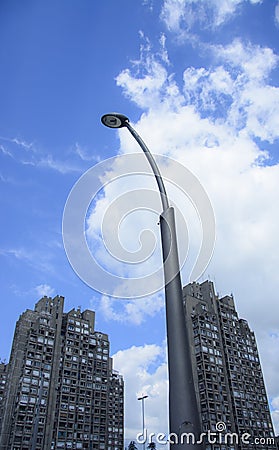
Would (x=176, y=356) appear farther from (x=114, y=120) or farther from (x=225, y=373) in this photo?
(x=225, y=373)

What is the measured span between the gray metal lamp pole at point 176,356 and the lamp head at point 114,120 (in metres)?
2.14

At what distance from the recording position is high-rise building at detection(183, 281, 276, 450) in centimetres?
5712

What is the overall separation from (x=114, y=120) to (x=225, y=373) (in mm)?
63201

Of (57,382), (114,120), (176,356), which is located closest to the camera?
(176,356)

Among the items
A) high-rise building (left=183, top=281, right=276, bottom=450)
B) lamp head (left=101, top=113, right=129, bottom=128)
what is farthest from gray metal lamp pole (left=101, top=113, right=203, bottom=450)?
high-rise building (left=183, top=281, right=276, bottom=450)

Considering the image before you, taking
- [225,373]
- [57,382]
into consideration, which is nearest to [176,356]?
[225,373]

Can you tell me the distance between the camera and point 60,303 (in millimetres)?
70250

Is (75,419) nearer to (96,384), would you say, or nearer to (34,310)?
(96,384)

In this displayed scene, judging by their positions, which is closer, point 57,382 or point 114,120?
point 114,120

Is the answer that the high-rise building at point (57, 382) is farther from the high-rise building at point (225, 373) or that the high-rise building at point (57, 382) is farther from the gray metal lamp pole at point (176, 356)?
the gray metal lamp pole at point (176, 356)

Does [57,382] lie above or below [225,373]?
below

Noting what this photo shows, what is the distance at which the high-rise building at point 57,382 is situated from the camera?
56281mm

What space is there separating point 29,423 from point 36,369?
7677 millimetres

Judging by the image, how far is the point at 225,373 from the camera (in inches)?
2463
